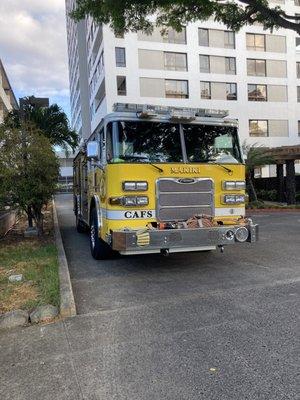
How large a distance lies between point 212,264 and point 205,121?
2773 mm

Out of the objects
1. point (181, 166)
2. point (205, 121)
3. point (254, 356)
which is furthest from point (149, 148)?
point (254, 356)

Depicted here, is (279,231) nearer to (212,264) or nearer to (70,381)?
(212,264)

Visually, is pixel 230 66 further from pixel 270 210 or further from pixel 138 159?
pixel 138 159

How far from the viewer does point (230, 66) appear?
42594mm

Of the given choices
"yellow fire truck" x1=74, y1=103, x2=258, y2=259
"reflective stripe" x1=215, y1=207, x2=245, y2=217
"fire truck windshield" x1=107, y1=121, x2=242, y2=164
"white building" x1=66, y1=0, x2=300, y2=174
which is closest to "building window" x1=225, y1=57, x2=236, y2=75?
"white building" x1=66, y1=0, x2=300, y2=174

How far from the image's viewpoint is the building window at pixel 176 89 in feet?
132

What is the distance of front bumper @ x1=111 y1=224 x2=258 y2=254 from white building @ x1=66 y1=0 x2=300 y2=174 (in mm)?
31937

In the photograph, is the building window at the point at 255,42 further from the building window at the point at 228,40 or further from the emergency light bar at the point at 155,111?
the emergency light bar at the point at 155,111

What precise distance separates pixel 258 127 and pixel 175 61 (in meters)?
10.8

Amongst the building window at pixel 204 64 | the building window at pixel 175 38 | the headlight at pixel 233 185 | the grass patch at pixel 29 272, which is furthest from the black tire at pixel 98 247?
the building window at pixel 204 64

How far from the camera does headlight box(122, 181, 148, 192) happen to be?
714cm

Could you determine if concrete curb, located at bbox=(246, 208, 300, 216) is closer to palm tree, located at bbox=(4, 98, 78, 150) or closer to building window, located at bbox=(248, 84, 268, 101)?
palm tree, located at bbox=(4, 98, 78, 150)

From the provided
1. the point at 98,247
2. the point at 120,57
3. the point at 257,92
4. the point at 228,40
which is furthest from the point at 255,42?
the point at 98,247

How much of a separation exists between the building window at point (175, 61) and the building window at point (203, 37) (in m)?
2.39
